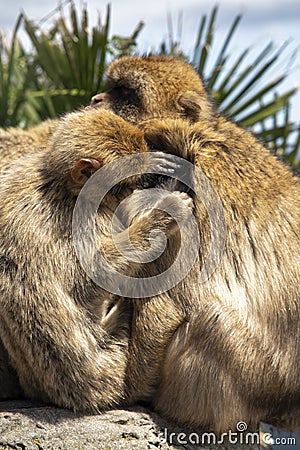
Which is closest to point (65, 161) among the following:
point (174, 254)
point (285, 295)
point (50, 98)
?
point (174, 254)

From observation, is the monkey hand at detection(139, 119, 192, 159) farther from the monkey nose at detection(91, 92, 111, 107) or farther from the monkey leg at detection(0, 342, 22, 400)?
the monkey leg at detection(0, 342, 22, 400)

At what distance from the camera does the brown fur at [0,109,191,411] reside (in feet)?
13.0

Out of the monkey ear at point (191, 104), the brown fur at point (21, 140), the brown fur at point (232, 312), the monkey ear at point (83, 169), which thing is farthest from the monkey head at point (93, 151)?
the brown fur at point (21, 140)

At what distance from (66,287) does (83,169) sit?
0.62 metres

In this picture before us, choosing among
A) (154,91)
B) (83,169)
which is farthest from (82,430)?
(154,91)

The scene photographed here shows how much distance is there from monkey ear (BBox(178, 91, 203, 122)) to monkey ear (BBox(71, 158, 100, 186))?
45.9 inches

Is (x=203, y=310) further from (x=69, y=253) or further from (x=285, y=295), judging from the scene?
(x=69, y=253)

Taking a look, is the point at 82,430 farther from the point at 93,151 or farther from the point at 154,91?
the point at 154,91

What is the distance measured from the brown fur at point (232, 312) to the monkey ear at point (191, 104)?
2.26ft

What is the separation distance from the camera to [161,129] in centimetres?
433

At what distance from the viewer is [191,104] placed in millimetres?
5125

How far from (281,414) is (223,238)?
1.01 m

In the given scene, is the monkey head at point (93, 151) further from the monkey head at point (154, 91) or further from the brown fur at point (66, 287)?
the monkey head at point (154, 91)

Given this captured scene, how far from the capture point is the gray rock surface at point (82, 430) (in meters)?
3.94
